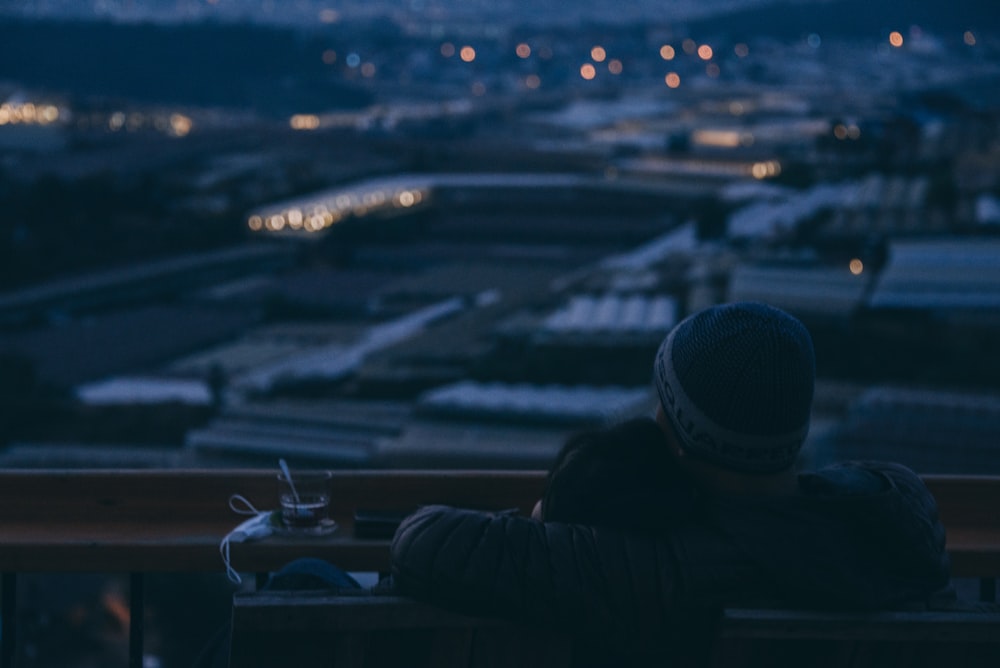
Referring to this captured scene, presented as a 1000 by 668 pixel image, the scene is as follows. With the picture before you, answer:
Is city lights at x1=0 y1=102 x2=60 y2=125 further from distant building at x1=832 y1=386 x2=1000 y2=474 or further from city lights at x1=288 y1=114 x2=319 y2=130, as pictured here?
distant building at x1=832 y1=386 x2=1000 y2=474

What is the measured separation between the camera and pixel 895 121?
17.7 meters

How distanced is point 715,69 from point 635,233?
30.1 ft

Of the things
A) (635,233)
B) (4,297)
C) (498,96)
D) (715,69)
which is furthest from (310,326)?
(498,96)

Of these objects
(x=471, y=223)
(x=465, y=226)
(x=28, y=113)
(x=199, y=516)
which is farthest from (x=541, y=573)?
(x=28, y=113)

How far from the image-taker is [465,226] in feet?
69.4

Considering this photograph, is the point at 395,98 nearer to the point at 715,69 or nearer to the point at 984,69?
the point at 715,69

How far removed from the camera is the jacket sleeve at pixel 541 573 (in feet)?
2.32

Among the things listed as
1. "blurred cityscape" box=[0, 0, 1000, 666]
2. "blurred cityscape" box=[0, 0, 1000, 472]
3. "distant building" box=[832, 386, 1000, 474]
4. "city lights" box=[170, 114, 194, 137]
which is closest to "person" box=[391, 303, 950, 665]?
"blurred cityscape" box=[0, 0, 1000, 666]

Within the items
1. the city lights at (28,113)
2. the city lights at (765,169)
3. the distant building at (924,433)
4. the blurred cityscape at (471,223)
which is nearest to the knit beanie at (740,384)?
the distant building at (924,433)

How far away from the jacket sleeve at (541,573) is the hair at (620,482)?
1 cm

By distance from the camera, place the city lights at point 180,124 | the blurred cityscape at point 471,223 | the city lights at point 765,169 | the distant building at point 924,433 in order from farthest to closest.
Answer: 1. the city lights at point 180,124
2. the city lights at point 765,169
3. the blurred cityscape at point 471,223
4. the distant building at point 924,433

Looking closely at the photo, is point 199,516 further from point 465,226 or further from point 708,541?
point 465,226

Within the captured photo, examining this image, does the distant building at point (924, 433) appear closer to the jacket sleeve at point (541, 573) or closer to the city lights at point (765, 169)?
the jacket sleeve at point (541, 573)

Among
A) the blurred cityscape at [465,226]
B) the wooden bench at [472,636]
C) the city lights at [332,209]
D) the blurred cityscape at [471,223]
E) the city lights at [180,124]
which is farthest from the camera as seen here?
the city lights at [180,124]
